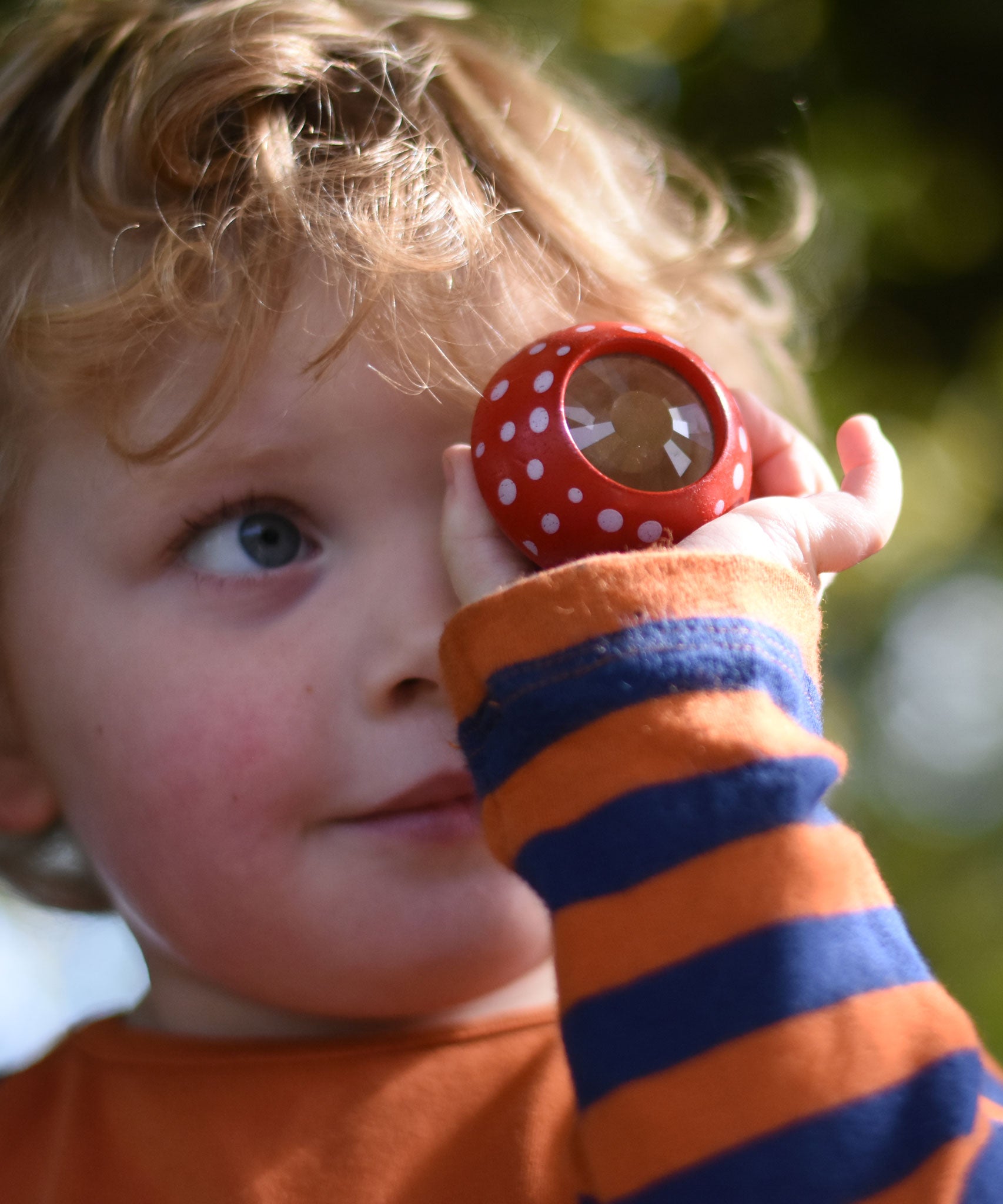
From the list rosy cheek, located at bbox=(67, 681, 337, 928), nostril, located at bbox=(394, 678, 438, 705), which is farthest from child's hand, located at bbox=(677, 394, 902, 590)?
rosy cheek, located at bbox=(67, 681, 337, 928)

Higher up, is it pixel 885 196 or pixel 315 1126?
pixel 885 196

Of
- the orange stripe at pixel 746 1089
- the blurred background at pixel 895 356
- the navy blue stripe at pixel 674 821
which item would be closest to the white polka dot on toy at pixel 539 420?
the navy blue stripe at pixel 674 821

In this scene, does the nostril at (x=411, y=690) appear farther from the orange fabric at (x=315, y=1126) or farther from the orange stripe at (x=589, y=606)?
the orange fabric at (x=315, y=1126)

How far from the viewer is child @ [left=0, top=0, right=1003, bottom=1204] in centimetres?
65

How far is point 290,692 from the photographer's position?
0.86 m

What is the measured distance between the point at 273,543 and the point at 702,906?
1.53 feet

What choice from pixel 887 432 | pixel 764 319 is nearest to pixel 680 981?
pixel 764 319

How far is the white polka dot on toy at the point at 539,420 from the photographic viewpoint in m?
0.76

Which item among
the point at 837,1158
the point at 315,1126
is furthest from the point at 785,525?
the point at 315,1126

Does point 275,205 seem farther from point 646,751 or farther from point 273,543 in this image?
point 646,751

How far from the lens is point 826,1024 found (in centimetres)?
63

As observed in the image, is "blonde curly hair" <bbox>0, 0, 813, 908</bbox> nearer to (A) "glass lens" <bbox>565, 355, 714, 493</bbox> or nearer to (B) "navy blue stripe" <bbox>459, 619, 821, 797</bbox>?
(A) "glass lens" <bbox>565, 355, 714, 493</bbox>

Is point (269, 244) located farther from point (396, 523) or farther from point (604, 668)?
point (604, 668)

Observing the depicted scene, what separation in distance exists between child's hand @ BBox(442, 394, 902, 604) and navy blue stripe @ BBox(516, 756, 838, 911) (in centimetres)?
15
